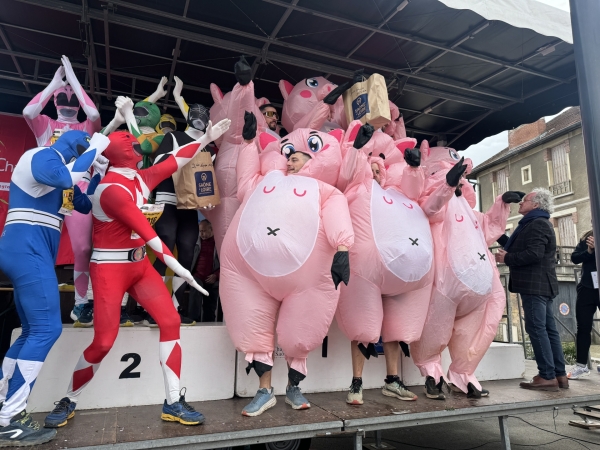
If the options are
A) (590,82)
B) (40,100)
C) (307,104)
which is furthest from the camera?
(307,104)

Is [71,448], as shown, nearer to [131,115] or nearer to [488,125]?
[131,115]

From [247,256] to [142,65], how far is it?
281 cm

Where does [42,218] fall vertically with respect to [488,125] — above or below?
below

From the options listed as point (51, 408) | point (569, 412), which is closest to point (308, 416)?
point (51, 408)

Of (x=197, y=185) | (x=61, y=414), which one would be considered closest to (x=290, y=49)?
(x=197, y=185)

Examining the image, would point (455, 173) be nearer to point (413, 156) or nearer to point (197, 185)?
point (413, 156)

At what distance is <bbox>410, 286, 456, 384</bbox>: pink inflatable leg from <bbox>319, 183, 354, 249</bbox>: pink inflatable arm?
113 cm

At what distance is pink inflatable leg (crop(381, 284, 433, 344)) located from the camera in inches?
132

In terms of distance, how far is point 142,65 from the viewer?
459 centimetres

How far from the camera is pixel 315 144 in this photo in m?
3.55

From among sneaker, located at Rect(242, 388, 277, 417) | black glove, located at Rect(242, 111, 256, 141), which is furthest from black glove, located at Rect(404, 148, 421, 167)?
sneaker, located at Rect(242, 388, 277, 417)

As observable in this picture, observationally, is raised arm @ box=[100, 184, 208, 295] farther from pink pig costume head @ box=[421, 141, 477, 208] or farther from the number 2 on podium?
pink pig costume head @ box=[421, 141, 477, 208]

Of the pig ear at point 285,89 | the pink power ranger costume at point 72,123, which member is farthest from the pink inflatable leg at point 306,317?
the pig ear at point 285,89

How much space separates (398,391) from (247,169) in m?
2.08
